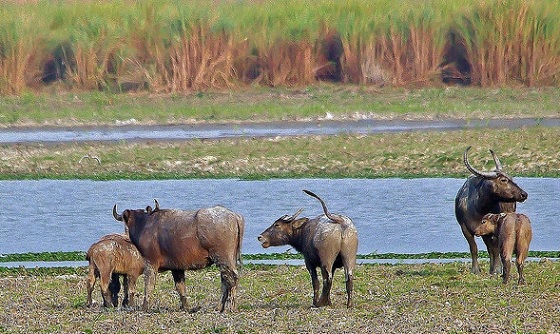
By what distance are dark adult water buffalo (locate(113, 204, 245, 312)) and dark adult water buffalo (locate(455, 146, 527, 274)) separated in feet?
10.6

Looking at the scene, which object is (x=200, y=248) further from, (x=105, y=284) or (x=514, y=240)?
(x=514, y=240)

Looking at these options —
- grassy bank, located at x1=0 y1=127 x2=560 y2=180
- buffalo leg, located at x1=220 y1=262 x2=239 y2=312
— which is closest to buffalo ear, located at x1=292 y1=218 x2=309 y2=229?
buffalo leg, located at x1=220 y1=262 x2=239 y2=312

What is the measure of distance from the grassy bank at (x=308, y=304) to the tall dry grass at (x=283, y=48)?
57.7 feet

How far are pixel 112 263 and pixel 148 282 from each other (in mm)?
370

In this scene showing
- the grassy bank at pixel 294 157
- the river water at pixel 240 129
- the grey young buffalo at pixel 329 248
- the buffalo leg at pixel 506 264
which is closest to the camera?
the grey young buffalo at pixel 329 248

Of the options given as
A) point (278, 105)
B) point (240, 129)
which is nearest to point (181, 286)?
point (240, 129)

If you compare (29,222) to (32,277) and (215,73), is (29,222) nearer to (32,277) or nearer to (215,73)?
(32,277)

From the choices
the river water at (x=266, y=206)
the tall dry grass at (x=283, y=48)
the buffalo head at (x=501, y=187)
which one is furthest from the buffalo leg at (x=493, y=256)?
the tall dry grass at (x=283, y=48)

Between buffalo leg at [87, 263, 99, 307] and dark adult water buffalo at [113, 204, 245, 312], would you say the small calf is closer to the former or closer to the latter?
dark adult water buffalo at [113, 204, 245, 312]

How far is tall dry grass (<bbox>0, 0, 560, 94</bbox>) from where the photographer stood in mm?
31938

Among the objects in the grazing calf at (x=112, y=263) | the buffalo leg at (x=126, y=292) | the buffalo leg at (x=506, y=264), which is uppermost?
the grazing calf at (x=112, y=263)

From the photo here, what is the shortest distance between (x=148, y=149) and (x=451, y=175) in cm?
589

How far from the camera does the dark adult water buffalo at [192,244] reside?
11969 millimetres

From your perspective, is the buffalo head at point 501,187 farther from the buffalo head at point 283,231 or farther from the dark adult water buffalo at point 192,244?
the dark adult water buffalo at point 192,244
